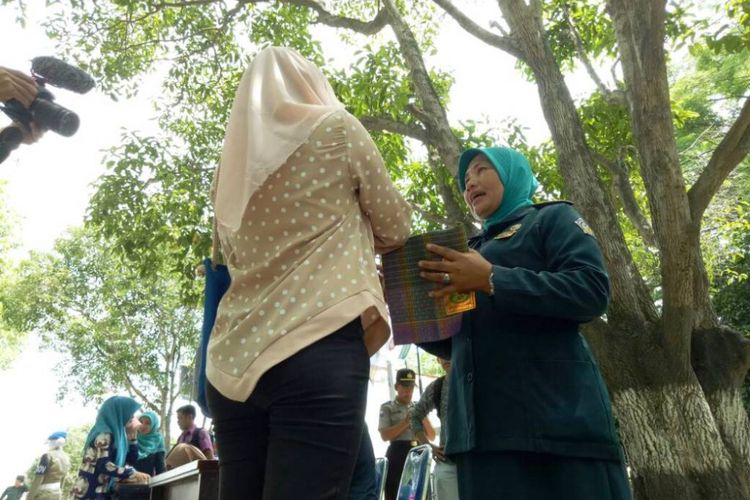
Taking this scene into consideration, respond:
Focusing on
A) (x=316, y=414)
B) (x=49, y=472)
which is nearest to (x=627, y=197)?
(x=316, y=414)

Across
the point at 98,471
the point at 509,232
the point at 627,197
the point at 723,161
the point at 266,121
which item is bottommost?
the point at 98,471

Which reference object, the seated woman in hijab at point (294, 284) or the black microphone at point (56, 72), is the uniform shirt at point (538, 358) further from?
the black microphone at point (56, 72)

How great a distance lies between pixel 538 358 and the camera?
1839mm

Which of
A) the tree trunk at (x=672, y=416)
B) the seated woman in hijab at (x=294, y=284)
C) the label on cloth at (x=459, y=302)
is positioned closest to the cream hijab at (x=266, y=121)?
the seated woman in hijab at (x=294, y=284)

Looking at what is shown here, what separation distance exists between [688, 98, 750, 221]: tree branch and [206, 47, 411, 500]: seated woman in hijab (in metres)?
4.29

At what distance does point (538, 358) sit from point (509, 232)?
0.44 m

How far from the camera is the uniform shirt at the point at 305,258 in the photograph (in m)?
1.42

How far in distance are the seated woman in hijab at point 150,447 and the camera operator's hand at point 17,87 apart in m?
6.26

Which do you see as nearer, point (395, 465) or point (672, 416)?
point (672, 416)

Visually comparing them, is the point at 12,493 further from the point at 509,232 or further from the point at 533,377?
the point at 533,377

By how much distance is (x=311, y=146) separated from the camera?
1.57 metres

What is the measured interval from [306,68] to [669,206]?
165 inches

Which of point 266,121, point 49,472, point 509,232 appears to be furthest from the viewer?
point 49,472

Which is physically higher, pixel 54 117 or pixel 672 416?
pixel 54 117
